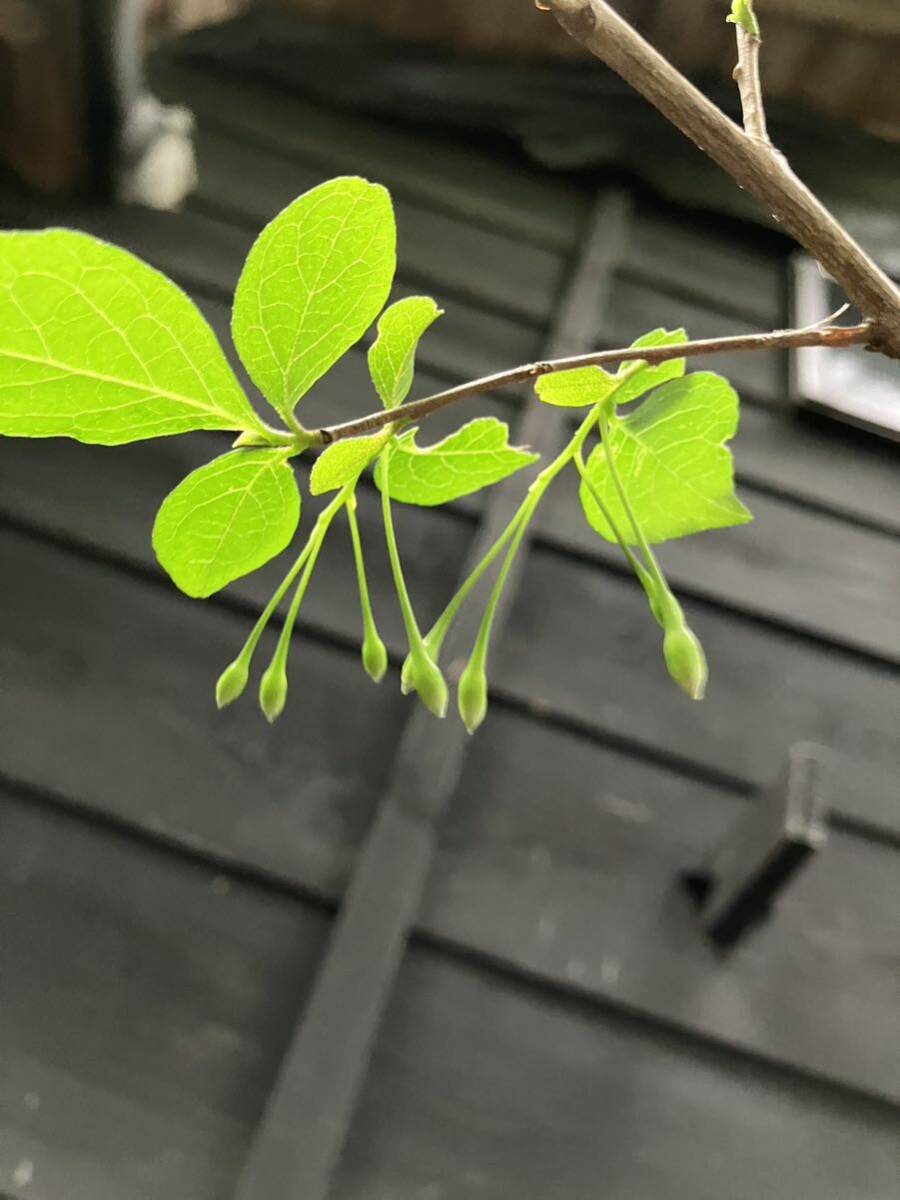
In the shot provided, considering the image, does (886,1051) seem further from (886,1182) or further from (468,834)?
(468,834)

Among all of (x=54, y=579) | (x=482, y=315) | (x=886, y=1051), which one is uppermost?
(x=482, y=315)

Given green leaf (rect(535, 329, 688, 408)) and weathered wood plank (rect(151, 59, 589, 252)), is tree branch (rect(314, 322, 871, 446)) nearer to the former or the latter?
green leaf (rect(535, 329, 688, 408))

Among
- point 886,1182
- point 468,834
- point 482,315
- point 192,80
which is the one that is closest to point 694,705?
point 468,834

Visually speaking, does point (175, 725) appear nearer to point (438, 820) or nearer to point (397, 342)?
point (438, 820)

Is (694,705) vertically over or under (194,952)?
over

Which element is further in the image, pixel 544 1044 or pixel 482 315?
pixel 482 315

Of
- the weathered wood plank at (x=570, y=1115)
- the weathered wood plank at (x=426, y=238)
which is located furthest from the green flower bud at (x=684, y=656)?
the weathered wood plank at (x=426, y=238)

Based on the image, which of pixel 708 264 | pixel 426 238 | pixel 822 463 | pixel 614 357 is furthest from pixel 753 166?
pixel 708 264
